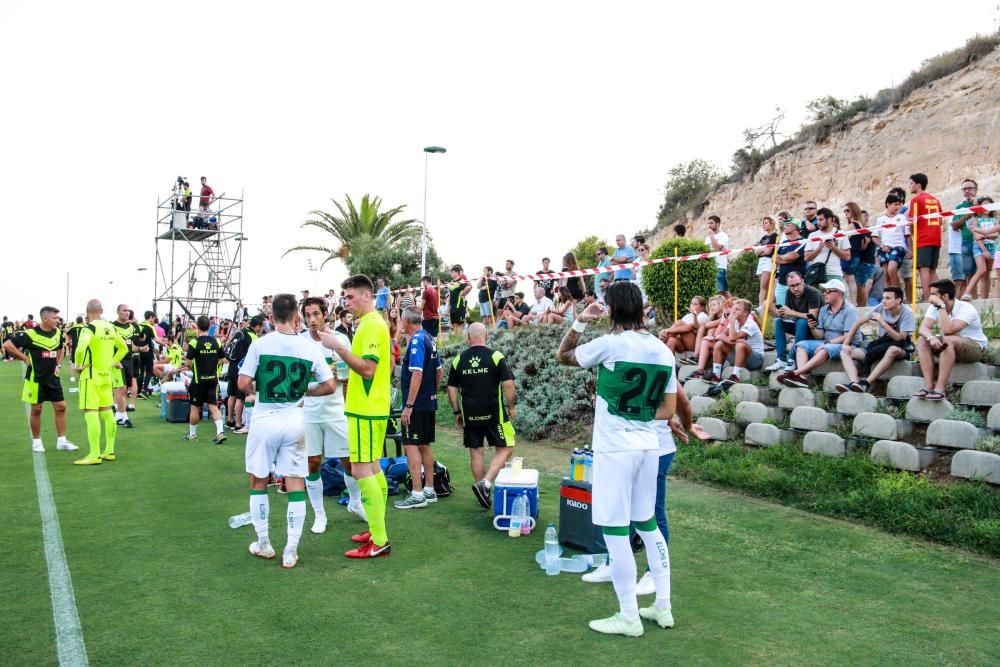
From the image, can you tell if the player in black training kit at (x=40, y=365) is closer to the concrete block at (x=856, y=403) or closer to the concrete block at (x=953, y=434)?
the concrete block at (x=856, y=403)

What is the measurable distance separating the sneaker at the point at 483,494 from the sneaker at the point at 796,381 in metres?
4.18

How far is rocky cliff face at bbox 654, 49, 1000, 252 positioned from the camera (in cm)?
2473

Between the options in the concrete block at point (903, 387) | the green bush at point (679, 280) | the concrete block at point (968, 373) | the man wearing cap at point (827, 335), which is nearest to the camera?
the concrete block at point (968, 373)

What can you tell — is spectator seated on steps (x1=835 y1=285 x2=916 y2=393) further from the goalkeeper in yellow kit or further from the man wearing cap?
the goalkeeper in yellow kit

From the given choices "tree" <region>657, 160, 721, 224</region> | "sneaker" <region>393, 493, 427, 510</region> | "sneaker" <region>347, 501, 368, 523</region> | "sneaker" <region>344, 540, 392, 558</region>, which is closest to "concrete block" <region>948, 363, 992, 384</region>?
"sneaker" <region>393, 493, 427, 510</region>

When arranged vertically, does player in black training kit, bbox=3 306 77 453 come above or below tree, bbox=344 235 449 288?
below

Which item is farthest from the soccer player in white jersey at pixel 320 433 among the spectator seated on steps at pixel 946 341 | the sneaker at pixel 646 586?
the spectator seated on steps at pixel 946 341

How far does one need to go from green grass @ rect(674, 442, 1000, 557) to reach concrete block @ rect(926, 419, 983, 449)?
0.42 meters

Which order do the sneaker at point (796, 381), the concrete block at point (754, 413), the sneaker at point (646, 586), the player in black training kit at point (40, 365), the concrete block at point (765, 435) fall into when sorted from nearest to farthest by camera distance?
the sneaker at point (646, 586) → the concrete block at point (765, 435) → the sneaker at point (796, 381) → the concrete block at point (754, 413) → the player in black training kit at point (40, 365)

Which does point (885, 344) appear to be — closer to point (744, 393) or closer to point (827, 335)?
point (827, 335)

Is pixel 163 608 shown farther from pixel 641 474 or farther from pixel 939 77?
pixel 939 77

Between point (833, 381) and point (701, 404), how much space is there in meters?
1.84

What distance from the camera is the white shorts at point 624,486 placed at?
4277 millimetres

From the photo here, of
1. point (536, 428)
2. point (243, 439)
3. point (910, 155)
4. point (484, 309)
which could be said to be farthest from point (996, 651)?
point (910, 155)
